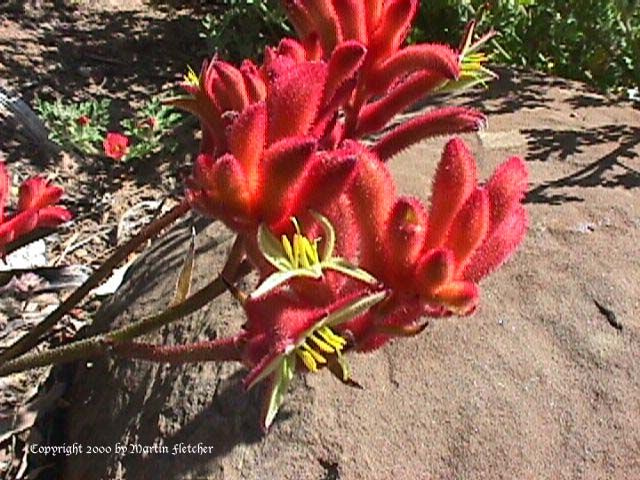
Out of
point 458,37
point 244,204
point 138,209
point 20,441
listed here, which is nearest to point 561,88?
point 458,37

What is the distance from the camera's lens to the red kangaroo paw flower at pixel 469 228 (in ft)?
3.22

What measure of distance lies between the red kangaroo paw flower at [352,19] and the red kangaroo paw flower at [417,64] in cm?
4

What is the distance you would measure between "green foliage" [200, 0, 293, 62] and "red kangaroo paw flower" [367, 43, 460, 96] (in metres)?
2.22

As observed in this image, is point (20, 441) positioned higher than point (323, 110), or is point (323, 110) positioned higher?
point (323, 110)

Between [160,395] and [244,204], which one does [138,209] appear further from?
[244,204]

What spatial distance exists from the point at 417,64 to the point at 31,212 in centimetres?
61

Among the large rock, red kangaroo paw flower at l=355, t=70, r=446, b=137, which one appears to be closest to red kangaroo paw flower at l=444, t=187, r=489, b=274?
red kangaroo paw flower at l=355, t=70, r=446, b=137

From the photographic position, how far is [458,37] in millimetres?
3268

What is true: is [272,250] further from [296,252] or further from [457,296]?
[457,296]

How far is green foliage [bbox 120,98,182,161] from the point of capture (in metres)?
3.05

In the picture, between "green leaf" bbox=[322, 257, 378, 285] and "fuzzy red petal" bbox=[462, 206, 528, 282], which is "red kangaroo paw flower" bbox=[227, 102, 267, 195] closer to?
"green leaf" bbox=[322, 257, 378, 285]

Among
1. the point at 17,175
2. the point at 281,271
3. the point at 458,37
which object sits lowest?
the point at 458,37

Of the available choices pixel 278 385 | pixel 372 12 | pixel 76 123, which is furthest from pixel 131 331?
pixel 76 123

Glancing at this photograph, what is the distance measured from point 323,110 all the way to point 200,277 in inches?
37.0
